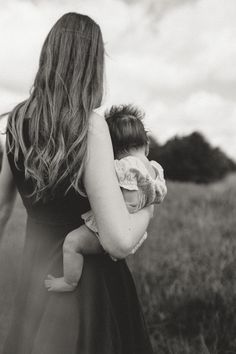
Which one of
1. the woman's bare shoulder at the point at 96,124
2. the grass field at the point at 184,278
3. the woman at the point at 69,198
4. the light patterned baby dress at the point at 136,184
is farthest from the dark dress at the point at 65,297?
the grass field at the point at 184,278

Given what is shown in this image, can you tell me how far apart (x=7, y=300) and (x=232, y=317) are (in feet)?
6.44

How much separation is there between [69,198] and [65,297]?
41cm

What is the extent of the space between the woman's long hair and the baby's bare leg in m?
0.19

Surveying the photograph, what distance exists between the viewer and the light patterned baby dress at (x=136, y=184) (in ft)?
6.95

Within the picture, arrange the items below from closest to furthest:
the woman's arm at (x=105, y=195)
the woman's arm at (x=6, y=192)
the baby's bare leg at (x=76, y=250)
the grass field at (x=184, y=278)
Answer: the woman's arm at (x=105, y=195), the baby's bare leg at (x=76, y=250), the woman's arm at (x=6, y=192), the grass field at (x=184, y=278)

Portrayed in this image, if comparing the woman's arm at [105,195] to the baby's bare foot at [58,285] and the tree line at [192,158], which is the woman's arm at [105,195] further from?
the tree line at [192,158]

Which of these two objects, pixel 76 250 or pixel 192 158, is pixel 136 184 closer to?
pixel 76 250

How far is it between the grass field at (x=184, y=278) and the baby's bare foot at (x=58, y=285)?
2083 mm

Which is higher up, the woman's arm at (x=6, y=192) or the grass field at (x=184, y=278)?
the woman's arm at (x=6, y=192)

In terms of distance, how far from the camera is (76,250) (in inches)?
82.7

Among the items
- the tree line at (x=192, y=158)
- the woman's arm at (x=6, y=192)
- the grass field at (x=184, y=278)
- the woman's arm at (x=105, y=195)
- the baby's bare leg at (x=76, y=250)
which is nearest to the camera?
the woman's arm at (x=105, y=195)

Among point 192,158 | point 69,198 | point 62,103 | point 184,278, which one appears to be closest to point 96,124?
point 62,103

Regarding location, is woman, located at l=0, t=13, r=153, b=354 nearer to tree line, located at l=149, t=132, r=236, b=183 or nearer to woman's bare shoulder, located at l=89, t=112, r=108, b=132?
woman's bare shoulder, located at l=89, t=112, r=108, b=132

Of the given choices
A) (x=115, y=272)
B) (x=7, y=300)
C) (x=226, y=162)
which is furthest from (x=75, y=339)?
(x=226, y=162)
